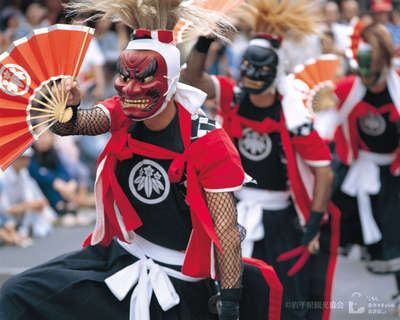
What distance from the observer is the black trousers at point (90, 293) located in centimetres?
343

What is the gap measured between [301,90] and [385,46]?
92 cm

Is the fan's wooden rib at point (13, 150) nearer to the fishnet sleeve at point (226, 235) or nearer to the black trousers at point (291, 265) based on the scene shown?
the fishnet sleeve at point (226, 235)

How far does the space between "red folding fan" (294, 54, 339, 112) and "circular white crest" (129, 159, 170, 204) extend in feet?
5.28

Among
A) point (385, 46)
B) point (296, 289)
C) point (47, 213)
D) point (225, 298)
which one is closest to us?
point (225, 298)

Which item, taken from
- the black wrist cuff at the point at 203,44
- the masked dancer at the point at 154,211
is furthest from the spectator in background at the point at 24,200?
the masked dancer at the point at 154,211

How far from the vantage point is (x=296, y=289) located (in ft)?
16.0

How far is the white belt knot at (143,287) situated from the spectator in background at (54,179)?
5011mm

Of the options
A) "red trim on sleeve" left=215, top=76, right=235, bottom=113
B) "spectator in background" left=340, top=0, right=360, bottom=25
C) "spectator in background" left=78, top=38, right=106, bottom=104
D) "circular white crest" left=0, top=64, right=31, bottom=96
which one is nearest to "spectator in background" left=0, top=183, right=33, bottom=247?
"spectator in background" left=78, top=38, right=106, bottom=104

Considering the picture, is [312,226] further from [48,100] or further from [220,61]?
[220,61]

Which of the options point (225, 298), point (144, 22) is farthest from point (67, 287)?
point (144, 22)

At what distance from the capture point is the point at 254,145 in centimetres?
490

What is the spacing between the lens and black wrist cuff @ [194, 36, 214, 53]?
452 cm

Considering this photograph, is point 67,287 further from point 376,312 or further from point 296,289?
point 376,312

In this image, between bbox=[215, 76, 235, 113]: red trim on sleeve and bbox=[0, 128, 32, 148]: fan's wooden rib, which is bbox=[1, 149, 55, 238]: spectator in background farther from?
bbox=[0, 128, 32, 148]: fan's wooden rib
